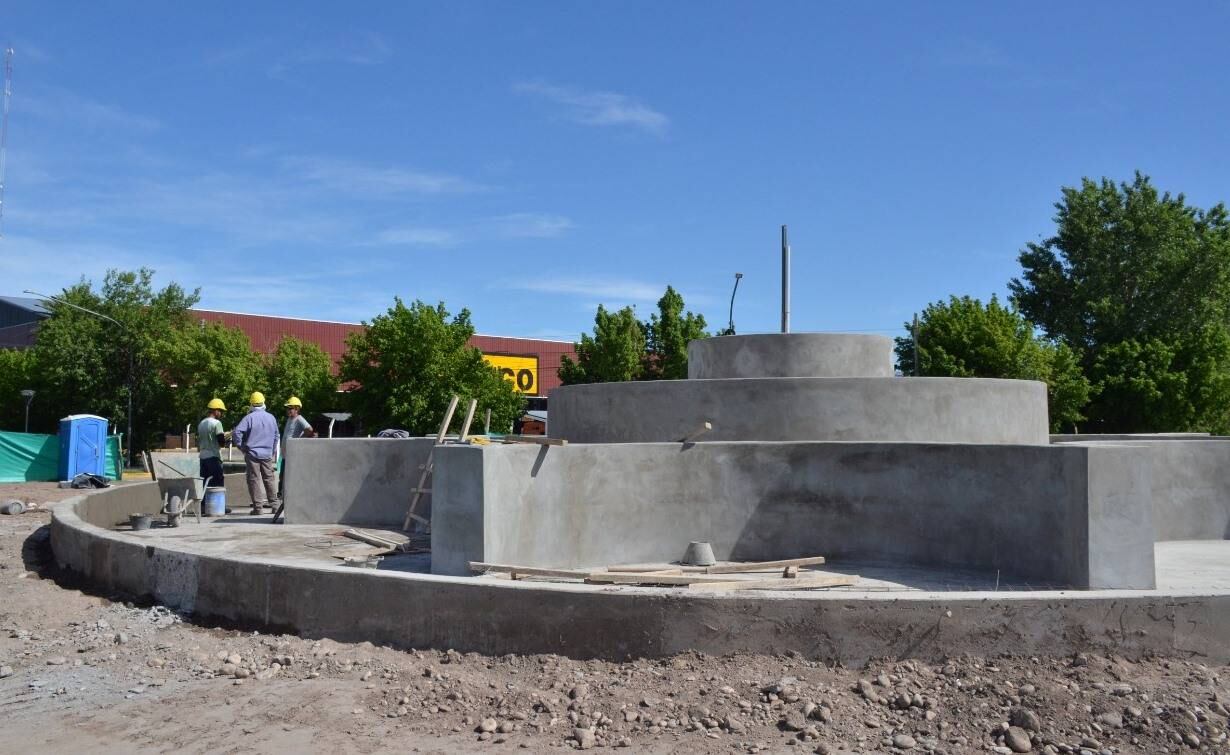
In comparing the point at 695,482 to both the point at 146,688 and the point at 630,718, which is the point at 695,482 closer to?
the point at 630,718

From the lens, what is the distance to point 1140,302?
3981 centimetres

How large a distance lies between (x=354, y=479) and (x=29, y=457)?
17817 millimetres

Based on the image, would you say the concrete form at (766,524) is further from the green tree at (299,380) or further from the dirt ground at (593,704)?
the green tree at (299,380)

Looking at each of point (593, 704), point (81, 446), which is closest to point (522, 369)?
point (81, 446)

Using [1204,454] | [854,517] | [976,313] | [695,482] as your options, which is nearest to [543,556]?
[695,482]

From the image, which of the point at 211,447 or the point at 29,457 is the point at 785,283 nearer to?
the point at 211,447

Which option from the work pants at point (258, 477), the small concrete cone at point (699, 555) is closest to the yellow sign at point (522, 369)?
the work pants at point (258, 477)

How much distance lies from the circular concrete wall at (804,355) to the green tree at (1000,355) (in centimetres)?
2304

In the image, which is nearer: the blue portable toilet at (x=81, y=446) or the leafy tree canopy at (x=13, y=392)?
the blue portable toilet at (x=81, y=446)

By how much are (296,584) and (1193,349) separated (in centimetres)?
3689

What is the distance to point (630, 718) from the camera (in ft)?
17.6

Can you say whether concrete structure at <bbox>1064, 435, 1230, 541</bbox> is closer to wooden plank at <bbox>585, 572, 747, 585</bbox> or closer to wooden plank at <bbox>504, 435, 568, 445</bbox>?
wooden plank at <bbox>585, 572, 747, 585</bbox>

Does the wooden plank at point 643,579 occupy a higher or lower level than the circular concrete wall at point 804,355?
lower

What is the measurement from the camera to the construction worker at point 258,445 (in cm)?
1244
